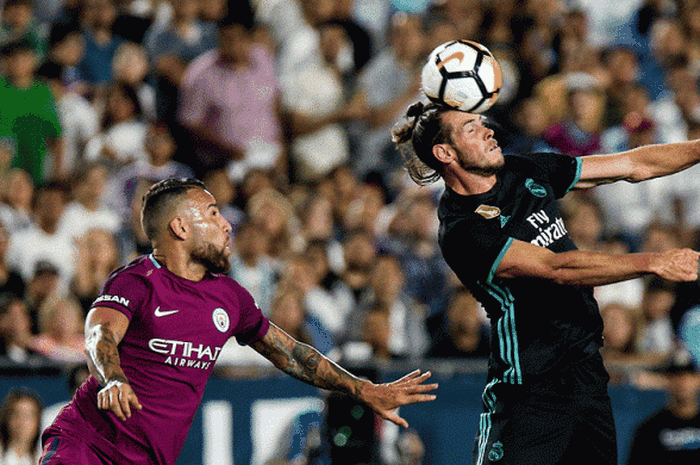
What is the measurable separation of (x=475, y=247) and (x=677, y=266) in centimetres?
99

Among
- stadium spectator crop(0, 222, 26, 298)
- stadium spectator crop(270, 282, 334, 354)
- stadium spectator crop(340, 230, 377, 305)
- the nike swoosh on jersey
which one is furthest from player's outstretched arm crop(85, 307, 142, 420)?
stadium spectator crop(340, 230, 377, 305)

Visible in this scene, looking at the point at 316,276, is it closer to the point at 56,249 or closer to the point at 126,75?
the point at 56,249

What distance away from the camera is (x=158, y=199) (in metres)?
5.37

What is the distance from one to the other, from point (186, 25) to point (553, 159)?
7.01 m

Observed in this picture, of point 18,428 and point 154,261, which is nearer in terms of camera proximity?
point 154,261

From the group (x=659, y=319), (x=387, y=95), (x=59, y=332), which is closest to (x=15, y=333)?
(x=59, y=332)

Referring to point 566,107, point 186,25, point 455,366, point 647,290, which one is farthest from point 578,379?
point 186,25

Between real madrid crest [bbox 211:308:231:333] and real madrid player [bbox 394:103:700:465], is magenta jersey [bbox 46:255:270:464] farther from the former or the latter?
real madrid player [bbox 394:103:700:465]

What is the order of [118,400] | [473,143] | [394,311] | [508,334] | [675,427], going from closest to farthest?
[118,400]
[508,334]
[473,143]
[675,427]
[394,311]

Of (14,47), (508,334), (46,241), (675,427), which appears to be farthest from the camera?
(14,47)

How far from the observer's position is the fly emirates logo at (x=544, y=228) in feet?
17.0

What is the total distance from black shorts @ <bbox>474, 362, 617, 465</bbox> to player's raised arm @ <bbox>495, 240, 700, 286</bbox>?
2.01 ft

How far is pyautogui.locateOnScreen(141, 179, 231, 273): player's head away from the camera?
5324 millimetres

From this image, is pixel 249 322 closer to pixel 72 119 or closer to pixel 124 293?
pixel 124 293
